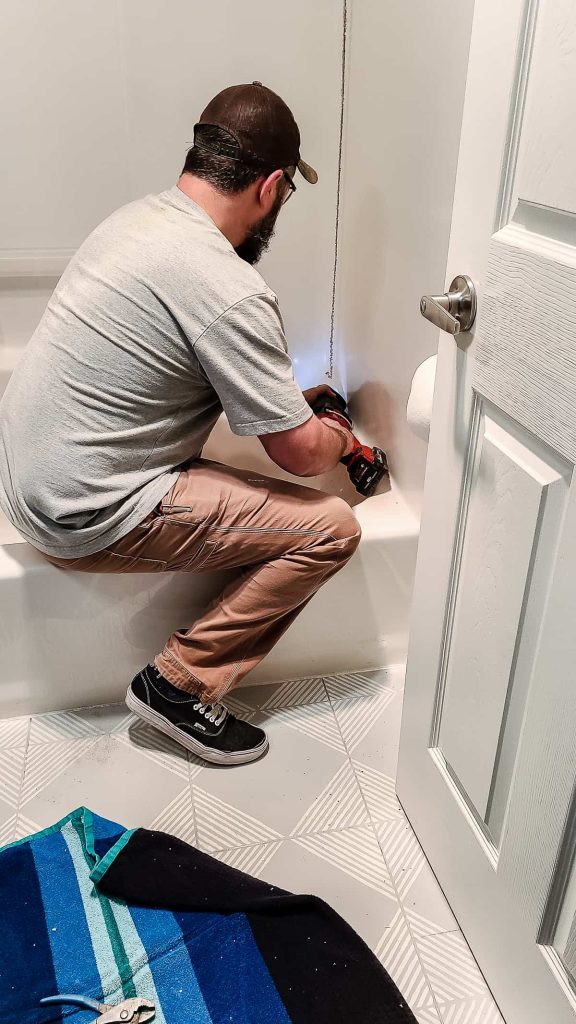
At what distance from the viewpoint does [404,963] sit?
3.76ft

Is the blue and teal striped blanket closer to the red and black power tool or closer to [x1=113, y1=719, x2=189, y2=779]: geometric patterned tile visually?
[x1=113, y1=719, x2=189, y2=779]: geometric patterned tile

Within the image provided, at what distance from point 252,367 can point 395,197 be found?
0.68 m

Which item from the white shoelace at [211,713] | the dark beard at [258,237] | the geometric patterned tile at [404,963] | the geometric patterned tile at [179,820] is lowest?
the geometric patterned tile at [179,820]

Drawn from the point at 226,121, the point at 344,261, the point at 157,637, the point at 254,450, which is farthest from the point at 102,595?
the point at 344,261

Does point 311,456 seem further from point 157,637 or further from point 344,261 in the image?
point 344,261

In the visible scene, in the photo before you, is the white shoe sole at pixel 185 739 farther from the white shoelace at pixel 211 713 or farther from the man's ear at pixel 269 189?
the man's ear at pixel 269 189

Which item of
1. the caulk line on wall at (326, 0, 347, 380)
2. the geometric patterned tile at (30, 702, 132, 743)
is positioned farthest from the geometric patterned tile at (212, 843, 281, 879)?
the caulk line on wall at (326, 0, 347, 380)

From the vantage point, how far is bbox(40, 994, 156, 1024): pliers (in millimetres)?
1047

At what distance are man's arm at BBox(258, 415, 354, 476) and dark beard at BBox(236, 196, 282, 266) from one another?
32cm

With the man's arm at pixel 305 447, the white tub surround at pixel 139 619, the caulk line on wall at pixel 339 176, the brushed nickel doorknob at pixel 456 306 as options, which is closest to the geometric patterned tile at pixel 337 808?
the white tub surround at pixel 139 619

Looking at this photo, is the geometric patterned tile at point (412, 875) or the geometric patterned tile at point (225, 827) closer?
the geometric patterned tile at point (412, 875)

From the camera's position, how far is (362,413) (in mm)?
2066

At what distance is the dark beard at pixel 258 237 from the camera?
1394mm

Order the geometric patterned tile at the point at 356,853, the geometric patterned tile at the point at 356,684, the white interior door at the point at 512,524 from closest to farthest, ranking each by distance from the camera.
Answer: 1. the white interior door at the point at 512,524
2. the geometric patterned tile at the point at 356,853
3. the geometric patterned tile at the point at 356,684
